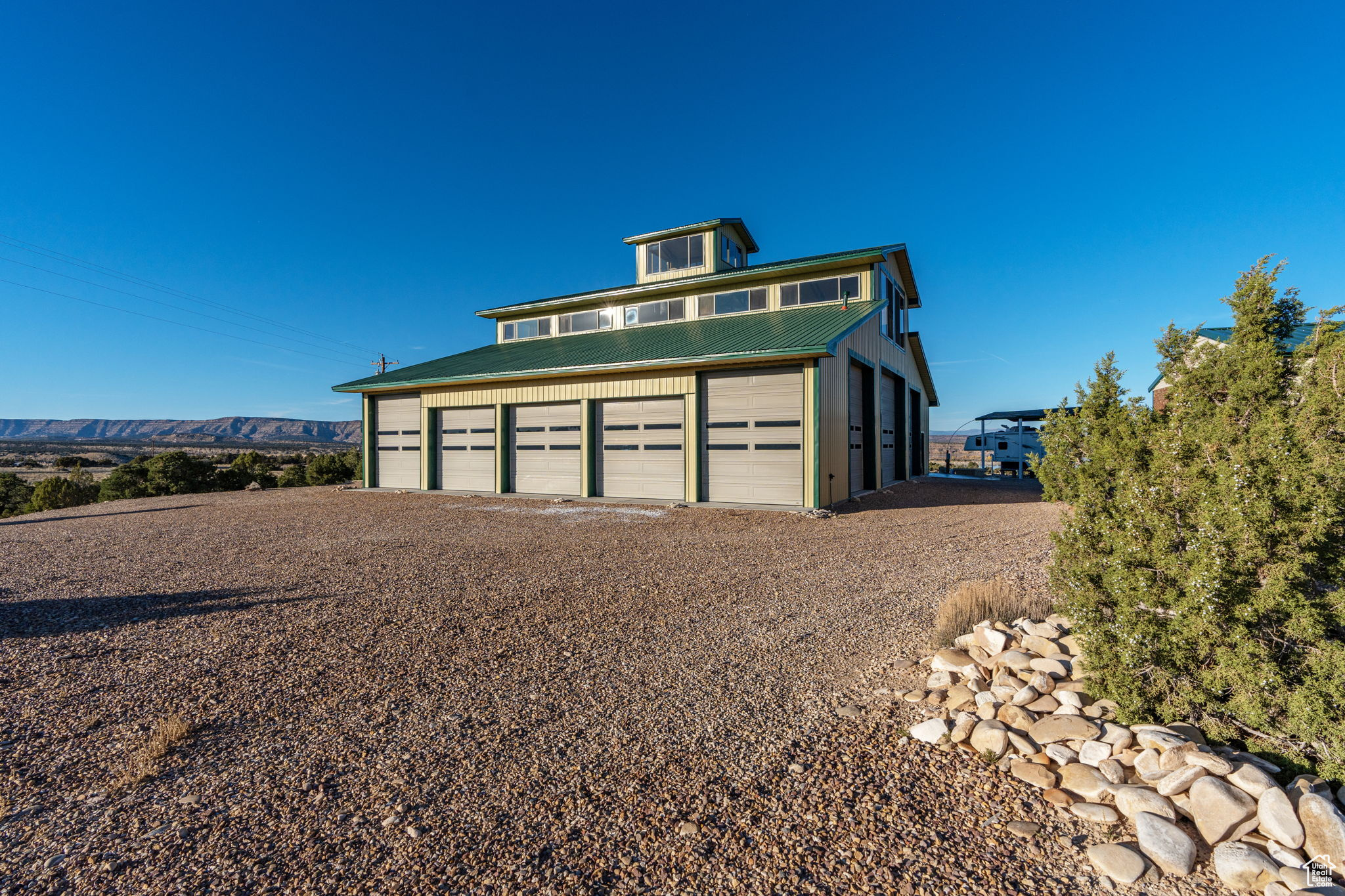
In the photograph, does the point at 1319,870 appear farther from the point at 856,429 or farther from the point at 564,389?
the point at 564,389

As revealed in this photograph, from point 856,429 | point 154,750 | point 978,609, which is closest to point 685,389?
point 856,429

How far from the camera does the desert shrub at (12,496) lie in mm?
21469

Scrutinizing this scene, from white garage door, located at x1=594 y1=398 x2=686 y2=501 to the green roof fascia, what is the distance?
5.29 m

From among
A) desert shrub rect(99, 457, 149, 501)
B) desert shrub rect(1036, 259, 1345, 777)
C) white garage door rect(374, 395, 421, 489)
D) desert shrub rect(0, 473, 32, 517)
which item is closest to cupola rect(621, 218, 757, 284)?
white garage door rect(374, 395, 421, 489)

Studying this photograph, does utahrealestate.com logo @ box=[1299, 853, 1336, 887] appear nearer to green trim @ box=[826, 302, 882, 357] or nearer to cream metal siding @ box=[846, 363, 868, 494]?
green trim @ box=[826, 302, 882, 357]

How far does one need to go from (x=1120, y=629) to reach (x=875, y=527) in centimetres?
798

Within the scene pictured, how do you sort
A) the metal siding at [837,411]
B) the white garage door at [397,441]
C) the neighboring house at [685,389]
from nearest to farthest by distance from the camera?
the metal siding at [837,411] < the neighboring house at [685,389] < the white garage door at [397,441]

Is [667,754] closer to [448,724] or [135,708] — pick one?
[448,724]

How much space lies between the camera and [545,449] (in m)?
16.9

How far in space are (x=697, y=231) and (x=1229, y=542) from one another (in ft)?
62.4

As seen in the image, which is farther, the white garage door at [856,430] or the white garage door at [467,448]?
the white garage door at [467,448]

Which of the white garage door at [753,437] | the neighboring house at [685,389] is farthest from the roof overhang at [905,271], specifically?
the white garage door at [753,437]

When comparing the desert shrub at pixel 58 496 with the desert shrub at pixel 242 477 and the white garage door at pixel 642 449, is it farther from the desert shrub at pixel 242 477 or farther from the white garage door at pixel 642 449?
the white garage door at pixel 642 449

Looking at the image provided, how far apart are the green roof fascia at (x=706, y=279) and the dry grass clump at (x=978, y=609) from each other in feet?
43.0
